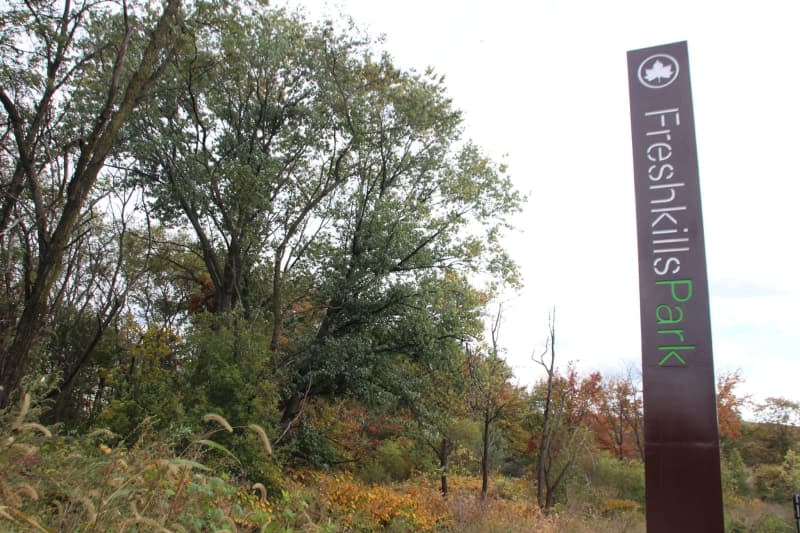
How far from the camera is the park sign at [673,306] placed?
22.5ft

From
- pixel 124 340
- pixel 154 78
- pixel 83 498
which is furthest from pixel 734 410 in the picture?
pixel 83 498

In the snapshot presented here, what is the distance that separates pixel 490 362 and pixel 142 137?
10.2 metres

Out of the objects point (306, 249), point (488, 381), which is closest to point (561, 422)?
point (488, 381)

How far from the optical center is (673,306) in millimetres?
7258

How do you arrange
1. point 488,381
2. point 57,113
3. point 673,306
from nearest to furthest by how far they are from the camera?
1. point 673,306
2. point 57,113
3. point 488,381

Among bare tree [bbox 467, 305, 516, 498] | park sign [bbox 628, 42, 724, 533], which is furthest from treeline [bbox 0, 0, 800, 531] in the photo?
park sign [bbox 628, 42, 724, 533]

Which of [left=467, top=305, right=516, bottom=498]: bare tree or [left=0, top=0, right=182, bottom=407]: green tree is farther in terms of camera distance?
[left=467, top=305, right=516, bottom=498]: bare tree

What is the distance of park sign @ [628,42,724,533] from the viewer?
6.86 m

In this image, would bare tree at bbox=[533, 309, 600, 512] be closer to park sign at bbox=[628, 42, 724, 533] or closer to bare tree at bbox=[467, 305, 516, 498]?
bare tree at bbox=[467, 305, 516, 498]

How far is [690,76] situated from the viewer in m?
7.96

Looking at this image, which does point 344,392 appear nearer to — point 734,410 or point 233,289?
point 233,289

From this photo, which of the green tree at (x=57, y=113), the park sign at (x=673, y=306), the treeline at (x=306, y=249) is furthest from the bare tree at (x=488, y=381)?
A: the green tree at (x=57, y=113)

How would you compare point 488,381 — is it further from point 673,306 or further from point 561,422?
point 673,306

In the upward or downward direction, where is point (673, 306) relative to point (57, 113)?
downward
